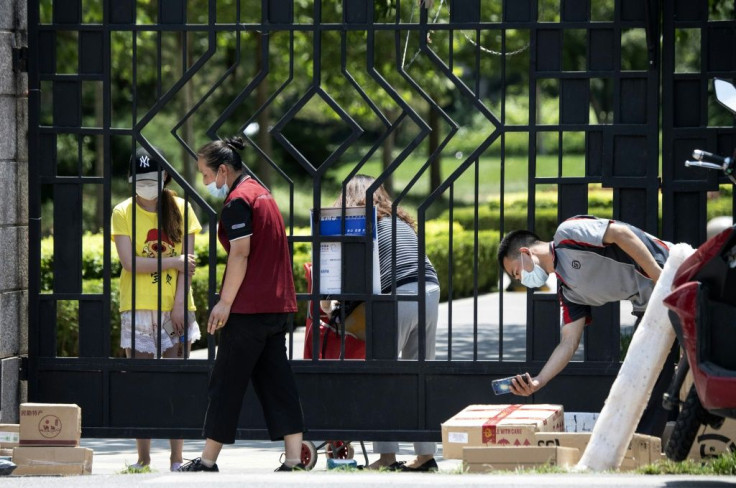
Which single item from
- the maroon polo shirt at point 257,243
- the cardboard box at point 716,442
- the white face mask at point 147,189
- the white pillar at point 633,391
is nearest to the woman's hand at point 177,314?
the white face mask at point 147,189

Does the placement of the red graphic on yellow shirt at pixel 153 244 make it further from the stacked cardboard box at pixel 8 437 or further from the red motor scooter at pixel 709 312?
the red motor scooter at pixel 709 312

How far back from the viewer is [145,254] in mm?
7664

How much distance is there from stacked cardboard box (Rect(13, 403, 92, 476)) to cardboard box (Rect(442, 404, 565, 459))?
190 cm

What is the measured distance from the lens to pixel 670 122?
7.13m

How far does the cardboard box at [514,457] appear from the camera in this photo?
20.2 feet

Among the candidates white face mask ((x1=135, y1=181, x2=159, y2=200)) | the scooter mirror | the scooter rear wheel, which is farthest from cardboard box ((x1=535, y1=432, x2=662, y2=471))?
white face mask ((x1=135, y1=181, x2=159, y2=200))

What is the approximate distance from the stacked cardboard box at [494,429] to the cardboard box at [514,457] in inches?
1.4

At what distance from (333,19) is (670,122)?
502 inches

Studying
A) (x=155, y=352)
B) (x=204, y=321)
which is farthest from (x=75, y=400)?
(x=204, y=321)

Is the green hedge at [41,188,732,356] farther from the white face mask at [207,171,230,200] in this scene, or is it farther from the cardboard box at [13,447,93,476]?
the cardboard box at [13,447,93,476]

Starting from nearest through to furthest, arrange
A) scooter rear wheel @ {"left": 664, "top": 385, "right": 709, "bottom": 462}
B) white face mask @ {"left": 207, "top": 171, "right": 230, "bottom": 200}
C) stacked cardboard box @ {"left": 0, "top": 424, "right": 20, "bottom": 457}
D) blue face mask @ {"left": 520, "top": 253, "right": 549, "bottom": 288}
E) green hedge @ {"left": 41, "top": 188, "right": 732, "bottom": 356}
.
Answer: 1. scooter rear wheel @ {"left": 664, "top": 385, "right": 709, "bottom": 462}
2. blue face mask @ {"left": 520, "top": 253, "right": 549, "bottom": 288}
3. white face mask @ {"left": 207, "top": 171, "right": 230, "bottom": 200}
4. stacked cardboard box @ {"left": 0, "top": 424, "right": 20, "bottom": 457}
5. green hedge @ {"left": 41, "top": 188, "right": 732, "bottom": 356}

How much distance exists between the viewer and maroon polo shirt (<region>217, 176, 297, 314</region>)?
6.54m

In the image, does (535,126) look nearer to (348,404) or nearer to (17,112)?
(348,404)

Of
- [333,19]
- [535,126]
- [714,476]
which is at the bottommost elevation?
[714,476]
